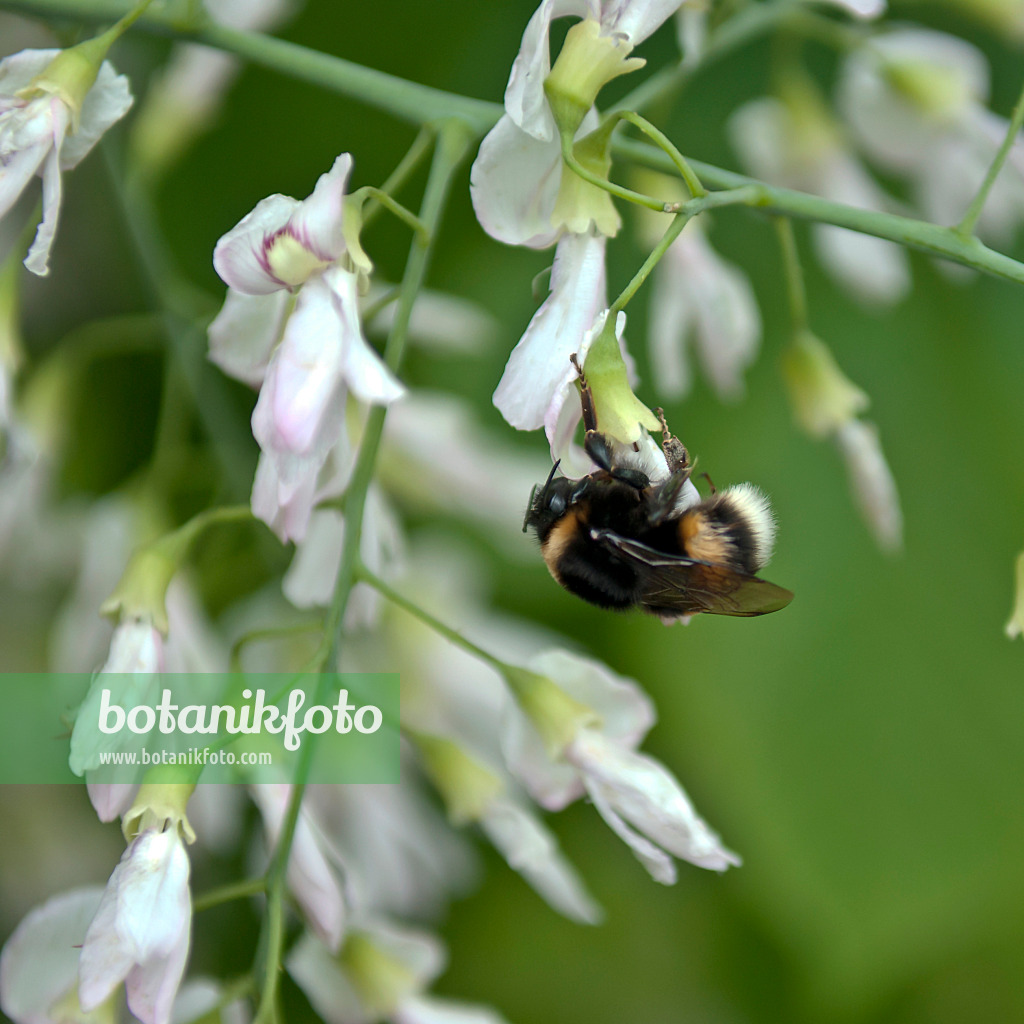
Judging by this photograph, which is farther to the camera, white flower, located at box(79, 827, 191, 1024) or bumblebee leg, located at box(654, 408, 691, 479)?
bumblebee leg, located at box(654, 408, 691, 479)

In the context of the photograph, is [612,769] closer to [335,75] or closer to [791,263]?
[791,263]

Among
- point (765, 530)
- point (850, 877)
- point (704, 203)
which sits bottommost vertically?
point (850, 877)

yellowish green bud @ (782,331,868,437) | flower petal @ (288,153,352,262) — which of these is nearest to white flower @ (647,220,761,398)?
yellowish green bud @ (782,331,868,437)

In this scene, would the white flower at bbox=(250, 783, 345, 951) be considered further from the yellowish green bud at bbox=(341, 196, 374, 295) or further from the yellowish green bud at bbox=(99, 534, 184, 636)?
the yellowish green bud at bbox=(341, 196, 374, 295)

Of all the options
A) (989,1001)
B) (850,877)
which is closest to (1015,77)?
(850,877)

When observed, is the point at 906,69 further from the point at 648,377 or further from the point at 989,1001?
the point at 989,1001

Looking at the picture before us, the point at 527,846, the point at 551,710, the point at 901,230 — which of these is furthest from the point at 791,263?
the point at 527,846
